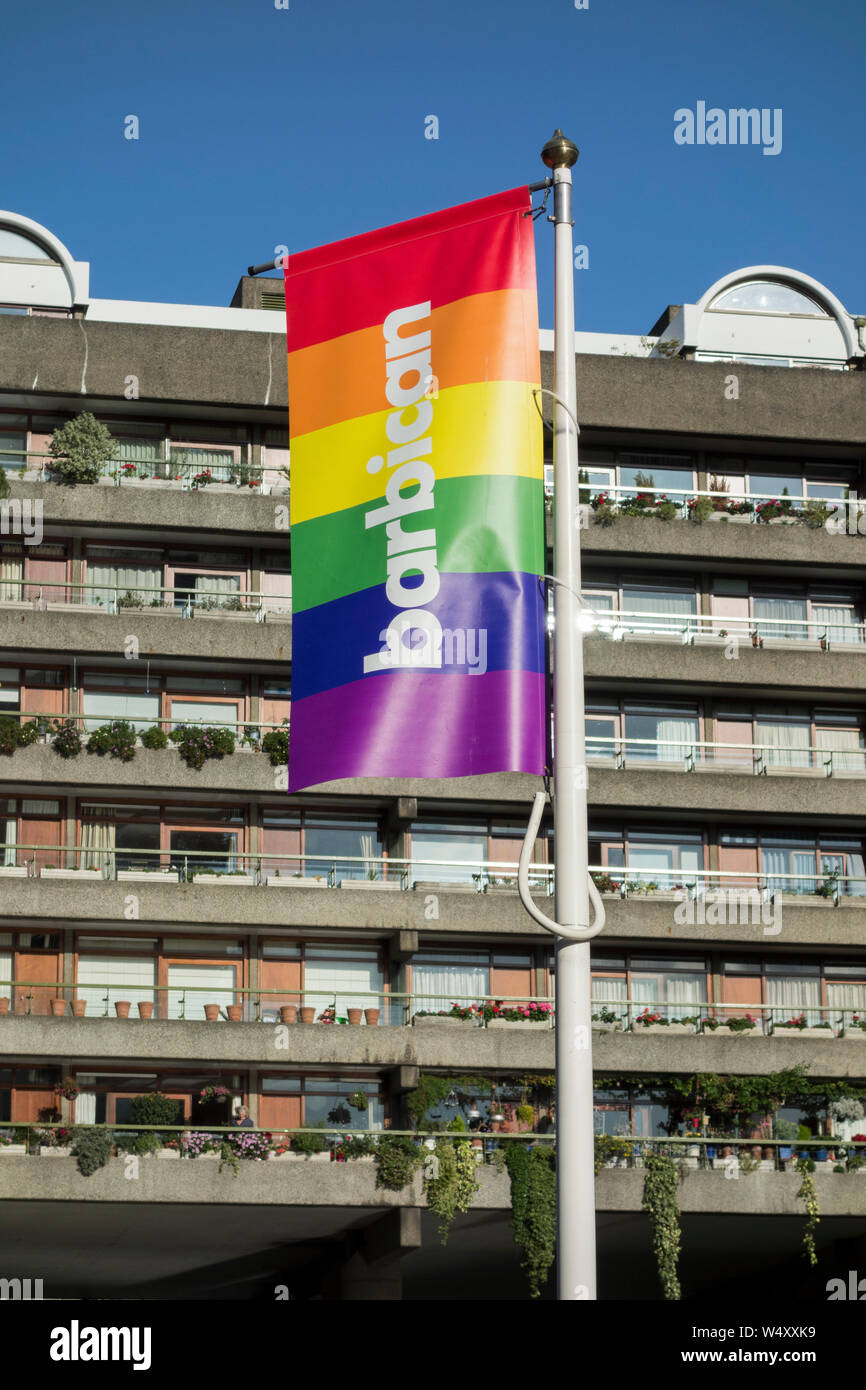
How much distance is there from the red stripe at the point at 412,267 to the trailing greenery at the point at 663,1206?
93.1ft

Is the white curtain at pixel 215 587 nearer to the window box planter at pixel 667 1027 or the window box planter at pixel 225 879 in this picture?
the window box planter at pixel 225 879

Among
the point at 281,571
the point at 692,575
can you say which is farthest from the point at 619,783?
the point at 281,571

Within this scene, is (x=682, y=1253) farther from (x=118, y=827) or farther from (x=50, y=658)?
(x=50, y=658)

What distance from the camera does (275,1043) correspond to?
38906 millimetres

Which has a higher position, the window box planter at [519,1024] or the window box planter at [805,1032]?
the window box planter at [519,1024]

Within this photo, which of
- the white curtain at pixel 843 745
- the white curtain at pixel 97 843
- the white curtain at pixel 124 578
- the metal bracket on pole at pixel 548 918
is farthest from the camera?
the white curtain at pixel 843 745

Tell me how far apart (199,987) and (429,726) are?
32.1 meters

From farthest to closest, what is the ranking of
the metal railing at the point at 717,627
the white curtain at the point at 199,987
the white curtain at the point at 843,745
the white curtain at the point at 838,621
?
the white curtain at the point at 838,621, the white curtain at the point at 843,745, the metal railing at the point at 717,627, the white curtain at the point at 199,987

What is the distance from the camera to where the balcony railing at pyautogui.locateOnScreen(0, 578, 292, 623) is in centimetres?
4338

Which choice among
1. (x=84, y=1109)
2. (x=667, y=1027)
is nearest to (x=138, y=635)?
(x=84, y=1109)

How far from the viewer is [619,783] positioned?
42.9 meters

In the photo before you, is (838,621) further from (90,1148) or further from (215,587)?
(90,1148)

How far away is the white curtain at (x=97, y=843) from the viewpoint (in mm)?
41969

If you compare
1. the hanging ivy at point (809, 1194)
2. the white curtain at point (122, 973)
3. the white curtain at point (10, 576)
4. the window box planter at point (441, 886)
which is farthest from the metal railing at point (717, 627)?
the white curtain at point (10, 576)
